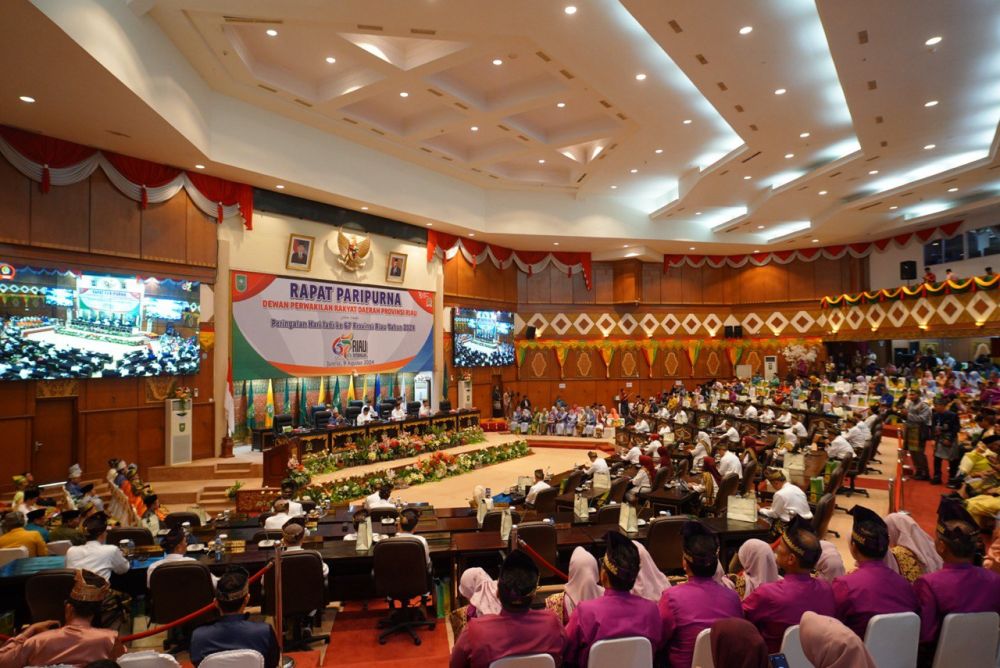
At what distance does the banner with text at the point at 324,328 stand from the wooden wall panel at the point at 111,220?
2.27 m

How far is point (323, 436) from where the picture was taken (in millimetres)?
12938

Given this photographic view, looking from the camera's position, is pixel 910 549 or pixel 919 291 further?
pixel 919 291

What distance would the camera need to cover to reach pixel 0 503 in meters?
9.04

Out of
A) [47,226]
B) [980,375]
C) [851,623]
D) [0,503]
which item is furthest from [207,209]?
[980,375]

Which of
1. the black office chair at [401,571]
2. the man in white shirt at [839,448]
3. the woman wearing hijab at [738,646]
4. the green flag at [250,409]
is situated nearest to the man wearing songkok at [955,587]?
the woman wearing hijab at [738,646]

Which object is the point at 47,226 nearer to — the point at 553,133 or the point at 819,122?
the point at 553,133

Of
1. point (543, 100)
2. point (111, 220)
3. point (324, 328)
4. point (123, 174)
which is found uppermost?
point (543, 100)

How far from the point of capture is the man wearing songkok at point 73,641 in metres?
2.86

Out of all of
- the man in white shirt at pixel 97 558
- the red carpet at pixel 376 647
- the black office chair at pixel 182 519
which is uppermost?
the man in white shirt at pixel 97 558

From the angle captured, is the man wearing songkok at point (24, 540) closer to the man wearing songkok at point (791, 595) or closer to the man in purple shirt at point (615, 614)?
the man in purple shirt at point (615, 614)

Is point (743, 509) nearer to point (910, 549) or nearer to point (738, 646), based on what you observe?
point (910, 549)

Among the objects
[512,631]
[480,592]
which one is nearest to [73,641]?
[480,592]

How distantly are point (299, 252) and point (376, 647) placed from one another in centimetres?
1160

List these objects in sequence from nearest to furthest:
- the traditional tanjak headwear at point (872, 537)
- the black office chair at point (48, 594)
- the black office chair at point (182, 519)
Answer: the traditional tanjak headwear at point (872, 537) < the black office chair at point (48, 594) < the black office chair at point (182, 519)
